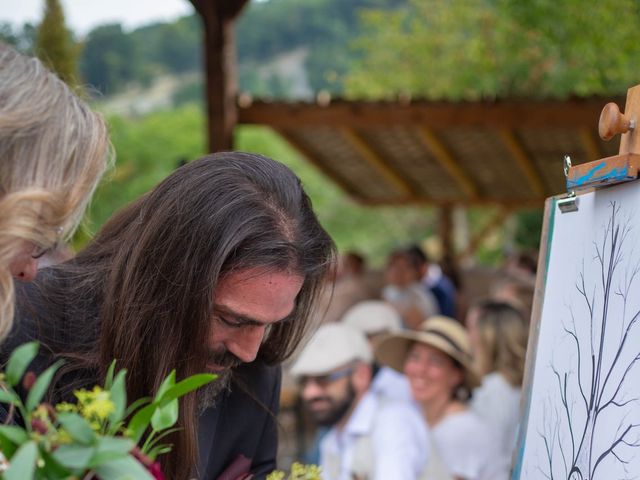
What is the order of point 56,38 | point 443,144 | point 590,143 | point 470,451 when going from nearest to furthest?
point 470,451
point 56,38
point 590,143
point 443,144

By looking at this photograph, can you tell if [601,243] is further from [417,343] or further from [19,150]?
[417,343]

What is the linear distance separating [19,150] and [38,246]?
120mm

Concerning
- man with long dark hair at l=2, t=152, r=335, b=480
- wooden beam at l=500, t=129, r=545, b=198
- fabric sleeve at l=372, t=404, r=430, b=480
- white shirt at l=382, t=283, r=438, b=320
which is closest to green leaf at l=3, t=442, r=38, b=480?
man with long dark hair at l=2, t=152, r=335, b=480

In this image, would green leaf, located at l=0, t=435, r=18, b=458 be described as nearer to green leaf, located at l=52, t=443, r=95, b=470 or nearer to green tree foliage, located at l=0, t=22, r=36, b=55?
green leaf, located at l=52, t=443, r=95, b=470

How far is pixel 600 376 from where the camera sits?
139 cm

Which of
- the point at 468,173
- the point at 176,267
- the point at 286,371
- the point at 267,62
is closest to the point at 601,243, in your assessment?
the point at 176,267

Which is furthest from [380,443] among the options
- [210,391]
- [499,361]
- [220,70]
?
[220,70]

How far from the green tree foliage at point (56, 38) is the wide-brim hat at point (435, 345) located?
8.19 feet

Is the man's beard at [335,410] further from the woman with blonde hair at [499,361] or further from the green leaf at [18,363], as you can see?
the green leaf at [18,363]

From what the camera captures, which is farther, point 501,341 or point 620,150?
point 501,341

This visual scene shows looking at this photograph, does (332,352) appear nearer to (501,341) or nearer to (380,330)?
(501,341)

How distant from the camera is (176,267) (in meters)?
1.50

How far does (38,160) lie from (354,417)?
249 cm

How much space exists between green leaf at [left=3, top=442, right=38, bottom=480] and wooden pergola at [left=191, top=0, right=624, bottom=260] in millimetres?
3943
